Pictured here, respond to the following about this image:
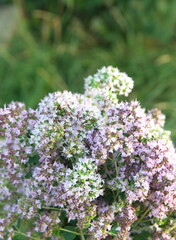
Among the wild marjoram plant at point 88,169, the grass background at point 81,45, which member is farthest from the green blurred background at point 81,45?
the wild marjoram plant at point 88,169

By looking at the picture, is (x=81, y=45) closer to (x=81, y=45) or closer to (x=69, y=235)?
(x=81, y=45)

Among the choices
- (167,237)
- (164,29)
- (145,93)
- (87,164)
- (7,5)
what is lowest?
(167,237)

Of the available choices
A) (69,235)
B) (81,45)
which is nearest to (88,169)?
(69,235)

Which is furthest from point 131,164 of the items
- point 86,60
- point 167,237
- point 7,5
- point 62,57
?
point 7,5

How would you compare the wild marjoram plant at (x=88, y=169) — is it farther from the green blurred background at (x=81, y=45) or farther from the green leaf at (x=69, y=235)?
the green blurred background at (x=81, y=45)

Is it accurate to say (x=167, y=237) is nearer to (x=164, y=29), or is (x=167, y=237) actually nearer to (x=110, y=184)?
(x=110, y=184)

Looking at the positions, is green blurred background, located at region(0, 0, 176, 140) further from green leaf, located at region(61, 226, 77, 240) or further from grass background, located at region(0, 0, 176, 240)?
green leaf, located at region(61, 226, 77, 240)

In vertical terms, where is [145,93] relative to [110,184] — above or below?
above
